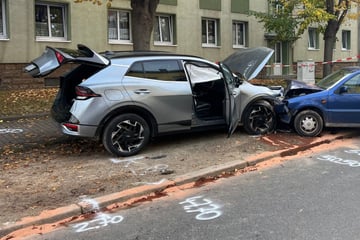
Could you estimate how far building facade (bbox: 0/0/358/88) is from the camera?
16.8 m

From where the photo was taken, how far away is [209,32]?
23219 mm

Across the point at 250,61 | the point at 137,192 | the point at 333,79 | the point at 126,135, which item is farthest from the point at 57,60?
the point at 333,79

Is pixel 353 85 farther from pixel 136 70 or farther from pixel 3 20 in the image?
pixel 3 20

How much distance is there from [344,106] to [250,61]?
211 cm

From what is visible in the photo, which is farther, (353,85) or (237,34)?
(237,34)

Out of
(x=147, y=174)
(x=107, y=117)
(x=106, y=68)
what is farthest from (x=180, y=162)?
(x=106, y=68)

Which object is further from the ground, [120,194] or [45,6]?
[45,6]

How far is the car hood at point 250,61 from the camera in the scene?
30.0 feet

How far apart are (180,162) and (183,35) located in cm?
1538

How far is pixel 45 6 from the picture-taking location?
1761 centimetres

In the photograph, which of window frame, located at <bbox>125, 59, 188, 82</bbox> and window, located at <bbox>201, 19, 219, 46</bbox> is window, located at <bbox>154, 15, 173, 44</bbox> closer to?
window, located at <bbox>201, 19, 219, 46</bbox>

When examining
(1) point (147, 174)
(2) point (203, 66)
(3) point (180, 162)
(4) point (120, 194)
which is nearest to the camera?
(4) point (120, 194)

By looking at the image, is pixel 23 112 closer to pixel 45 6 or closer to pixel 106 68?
pixel 106 68

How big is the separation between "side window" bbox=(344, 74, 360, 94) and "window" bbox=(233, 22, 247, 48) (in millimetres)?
15851
